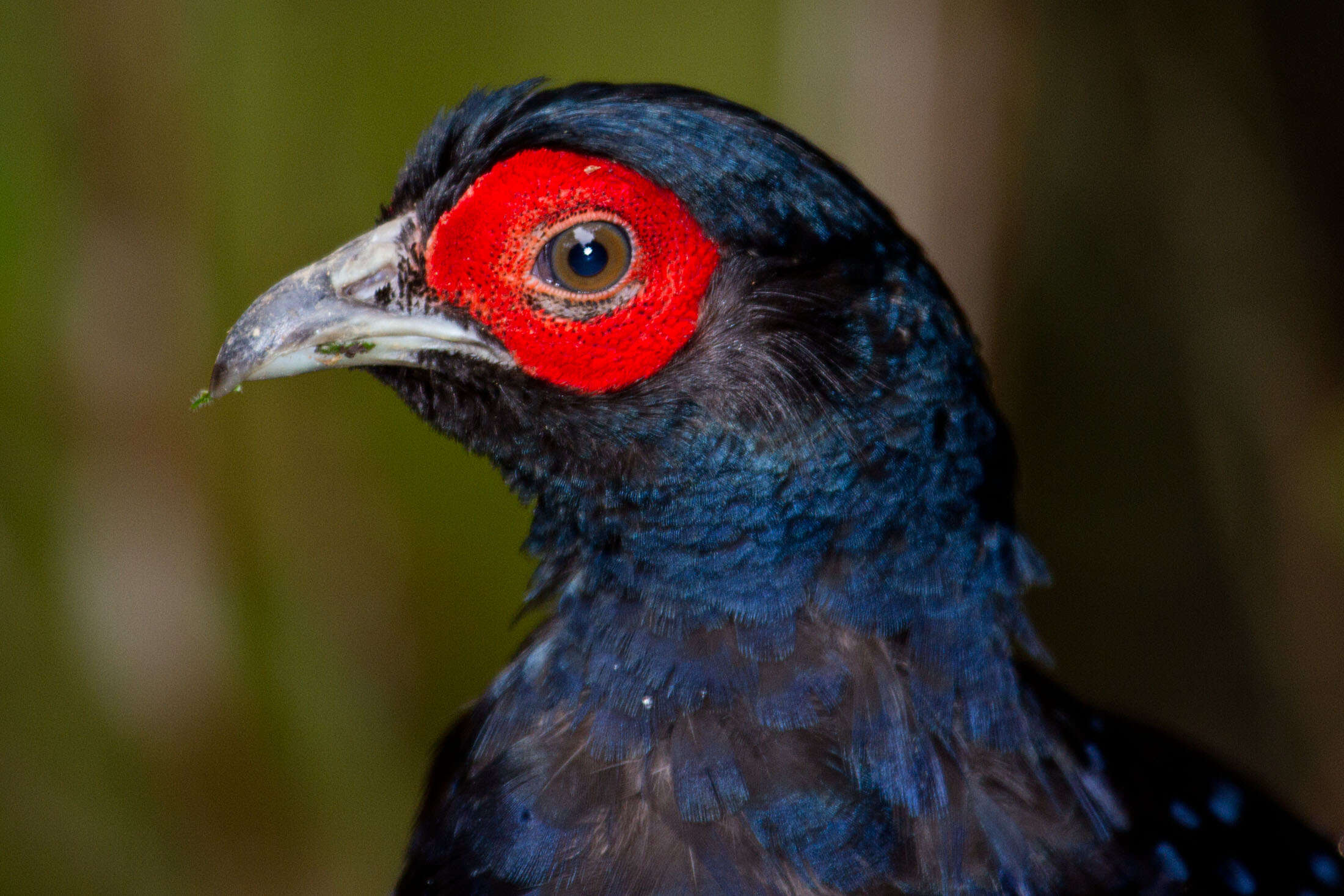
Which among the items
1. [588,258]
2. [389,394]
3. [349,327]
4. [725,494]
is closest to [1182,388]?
[389,394]

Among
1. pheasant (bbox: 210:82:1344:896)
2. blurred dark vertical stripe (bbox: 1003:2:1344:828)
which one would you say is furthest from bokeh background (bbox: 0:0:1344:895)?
pheasant (bbox: 210:82:1344:896)

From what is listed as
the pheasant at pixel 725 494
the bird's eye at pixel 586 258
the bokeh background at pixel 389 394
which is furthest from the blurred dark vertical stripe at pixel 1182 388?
the bird's eye at pixel 586 258

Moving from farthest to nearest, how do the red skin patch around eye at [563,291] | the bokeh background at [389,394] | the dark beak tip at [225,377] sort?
the bokeh background at [389,394], the dark beak tip at [225,377], the red skin patch around eye at [563,291]

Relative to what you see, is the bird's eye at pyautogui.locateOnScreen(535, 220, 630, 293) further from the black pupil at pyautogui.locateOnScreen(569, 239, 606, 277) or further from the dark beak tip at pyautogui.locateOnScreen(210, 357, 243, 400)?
the dark beak tip at pyautogui.locateOnScreen(210, 357, 243, 400)

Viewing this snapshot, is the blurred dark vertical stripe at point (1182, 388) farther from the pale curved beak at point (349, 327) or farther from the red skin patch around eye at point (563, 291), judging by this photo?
the pale curved beak at point (349, 327)

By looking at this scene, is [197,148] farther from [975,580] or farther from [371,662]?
[975,580]

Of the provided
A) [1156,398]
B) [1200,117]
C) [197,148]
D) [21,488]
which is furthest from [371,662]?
[1200,117]

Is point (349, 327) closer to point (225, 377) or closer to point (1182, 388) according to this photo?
point (225, 377)
